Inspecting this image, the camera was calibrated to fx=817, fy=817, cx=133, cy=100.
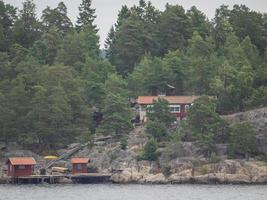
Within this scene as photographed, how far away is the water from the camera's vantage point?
7688 cm

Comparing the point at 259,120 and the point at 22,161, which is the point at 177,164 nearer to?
the point at 259,120

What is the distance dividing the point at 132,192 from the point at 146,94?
35.8 metres

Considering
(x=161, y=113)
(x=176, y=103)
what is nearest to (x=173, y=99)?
(x=176, y=103)

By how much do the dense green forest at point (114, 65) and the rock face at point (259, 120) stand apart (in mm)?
2054

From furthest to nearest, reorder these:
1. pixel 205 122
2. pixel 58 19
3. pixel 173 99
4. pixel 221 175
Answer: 1. pixel 58 19
2. pixel 173 99
3. pixel 205 122
4. pixel 221 175

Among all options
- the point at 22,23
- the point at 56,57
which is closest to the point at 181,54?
the point at 56,57

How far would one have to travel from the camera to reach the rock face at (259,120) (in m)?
95.6

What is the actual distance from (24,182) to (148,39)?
4255 centimetres

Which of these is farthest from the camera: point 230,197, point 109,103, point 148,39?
point 148,39

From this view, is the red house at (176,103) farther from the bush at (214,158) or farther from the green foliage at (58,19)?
the green foliage at (58,19)

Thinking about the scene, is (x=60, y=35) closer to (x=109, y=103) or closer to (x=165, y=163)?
(x=109, y=103)

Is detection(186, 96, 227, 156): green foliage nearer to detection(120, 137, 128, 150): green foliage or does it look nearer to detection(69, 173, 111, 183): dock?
detection(120, 137, 128, 150): green foliage

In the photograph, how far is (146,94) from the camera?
116875 millimetres

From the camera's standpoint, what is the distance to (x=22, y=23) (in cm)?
13575
